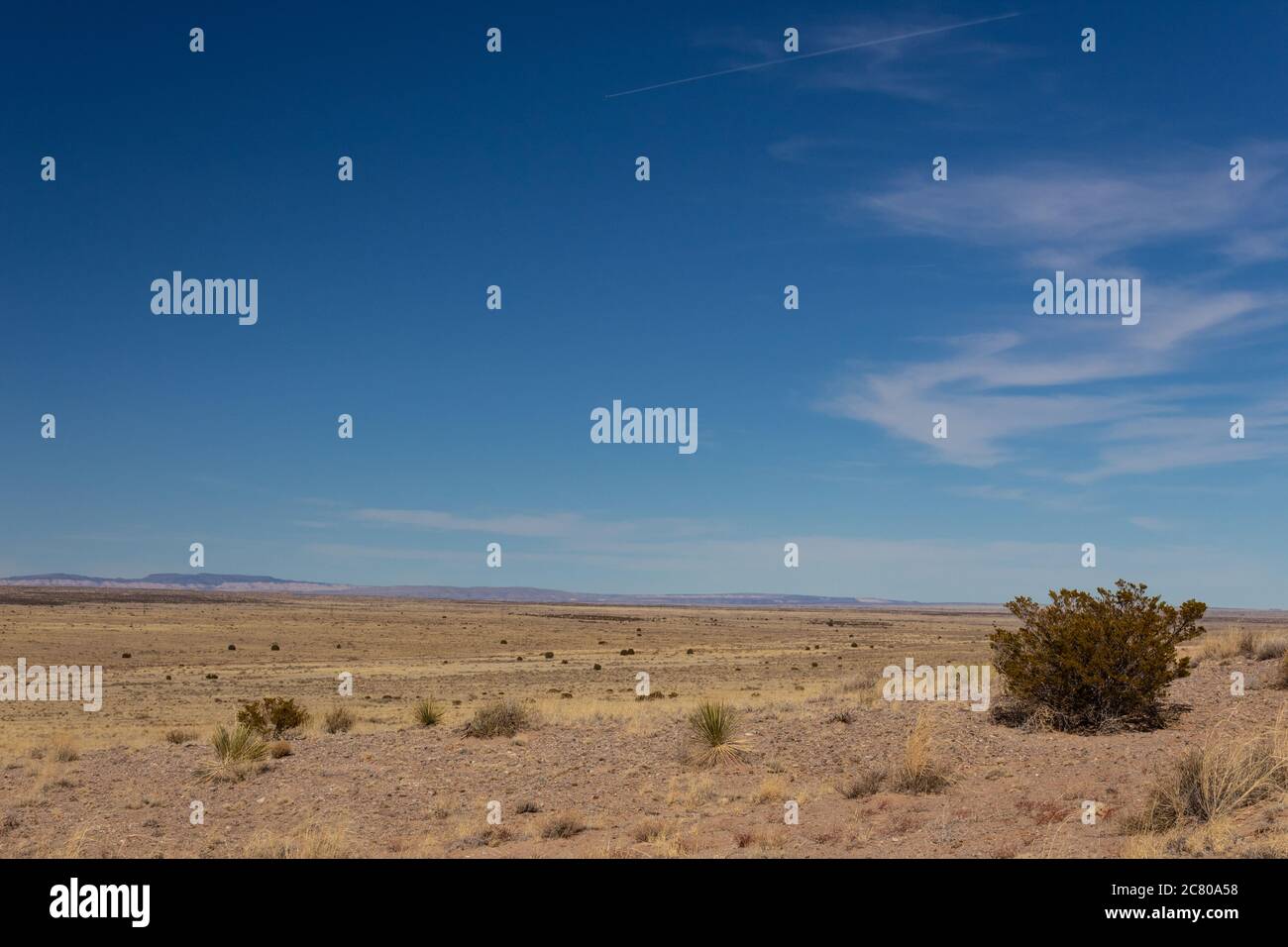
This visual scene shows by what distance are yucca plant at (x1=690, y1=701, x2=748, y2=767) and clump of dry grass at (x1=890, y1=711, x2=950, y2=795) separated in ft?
10.8

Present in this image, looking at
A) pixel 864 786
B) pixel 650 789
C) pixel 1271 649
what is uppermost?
pixel 1271 649

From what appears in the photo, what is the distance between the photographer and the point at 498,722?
1936cm

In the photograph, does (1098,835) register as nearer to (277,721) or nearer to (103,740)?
(277,721)

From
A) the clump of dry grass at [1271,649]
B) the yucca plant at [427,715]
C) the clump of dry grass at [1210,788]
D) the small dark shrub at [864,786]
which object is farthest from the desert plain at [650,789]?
the yucca plant at [427,715]

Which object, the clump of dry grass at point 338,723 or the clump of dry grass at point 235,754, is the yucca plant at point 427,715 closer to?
the clump of dry grass at point 338,723

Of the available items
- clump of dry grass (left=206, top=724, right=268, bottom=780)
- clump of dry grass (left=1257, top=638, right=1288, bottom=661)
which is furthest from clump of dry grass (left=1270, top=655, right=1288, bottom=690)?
clump of dry grass (left=206, top=724, right=268, bottom=780)

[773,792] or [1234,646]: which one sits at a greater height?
[1234,646]

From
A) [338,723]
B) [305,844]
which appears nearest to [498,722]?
[338,723]

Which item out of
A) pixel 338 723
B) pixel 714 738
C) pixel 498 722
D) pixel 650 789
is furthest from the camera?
pixel 338 723

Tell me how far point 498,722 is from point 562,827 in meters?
7.46

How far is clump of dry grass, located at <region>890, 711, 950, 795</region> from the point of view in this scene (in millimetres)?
12492

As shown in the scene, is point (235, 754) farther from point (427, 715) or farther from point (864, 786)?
point (864, 786)
